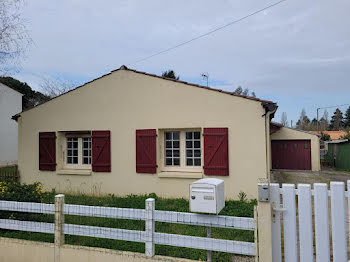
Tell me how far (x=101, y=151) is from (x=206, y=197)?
6.51 metres

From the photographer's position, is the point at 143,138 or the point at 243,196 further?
the point at 143,138

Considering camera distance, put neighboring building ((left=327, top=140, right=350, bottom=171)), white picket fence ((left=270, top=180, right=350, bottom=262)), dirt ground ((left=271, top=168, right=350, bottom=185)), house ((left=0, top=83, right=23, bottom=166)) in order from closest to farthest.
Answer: white picket fence ((left=270, top=180, right=350, bottom=262)), dirt ground ((left=271, top=168, right=350, bottom=185)), neighboring building ((left=327, top=140, right=350, bottom=171)), house ((left=0, top=83, right=23, bottom=166))

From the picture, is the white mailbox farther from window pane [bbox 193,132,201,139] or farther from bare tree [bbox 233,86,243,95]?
bare tree [bbox 233,86,243,95]

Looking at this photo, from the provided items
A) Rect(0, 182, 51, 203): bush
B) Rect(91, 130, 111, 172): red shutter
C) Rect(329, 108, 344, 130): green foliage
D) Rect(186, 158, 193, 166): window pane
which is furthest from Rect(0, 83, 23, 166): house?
Rect(329, 108, 344, 130): green foliage

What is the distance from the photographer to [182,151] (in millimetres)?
8234

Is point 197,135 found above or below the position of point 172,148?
above

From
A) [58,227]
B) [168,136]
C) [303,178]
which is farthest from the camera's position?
[303,178]

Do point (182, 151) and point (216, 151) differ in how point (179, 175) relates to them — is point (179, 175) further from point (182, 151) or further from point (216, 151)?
point (216, 151)

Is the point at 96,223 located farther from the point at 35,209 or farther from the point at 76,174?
the point at 76,174

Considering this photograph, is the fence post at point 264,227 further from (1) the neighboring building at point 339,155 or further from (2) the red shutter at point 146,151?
(1) the neighboring building at point 339,155

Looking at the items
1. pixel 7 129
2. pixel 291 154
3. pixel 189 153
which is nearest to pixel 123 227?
pixel 189 153

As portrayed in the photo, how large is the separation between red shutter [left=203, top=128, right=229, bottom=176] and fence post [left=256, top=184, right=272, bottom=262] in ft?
14.9

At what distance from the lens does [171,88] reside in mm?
8156

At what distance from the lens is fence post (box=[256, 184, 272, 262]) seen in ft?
9.38
